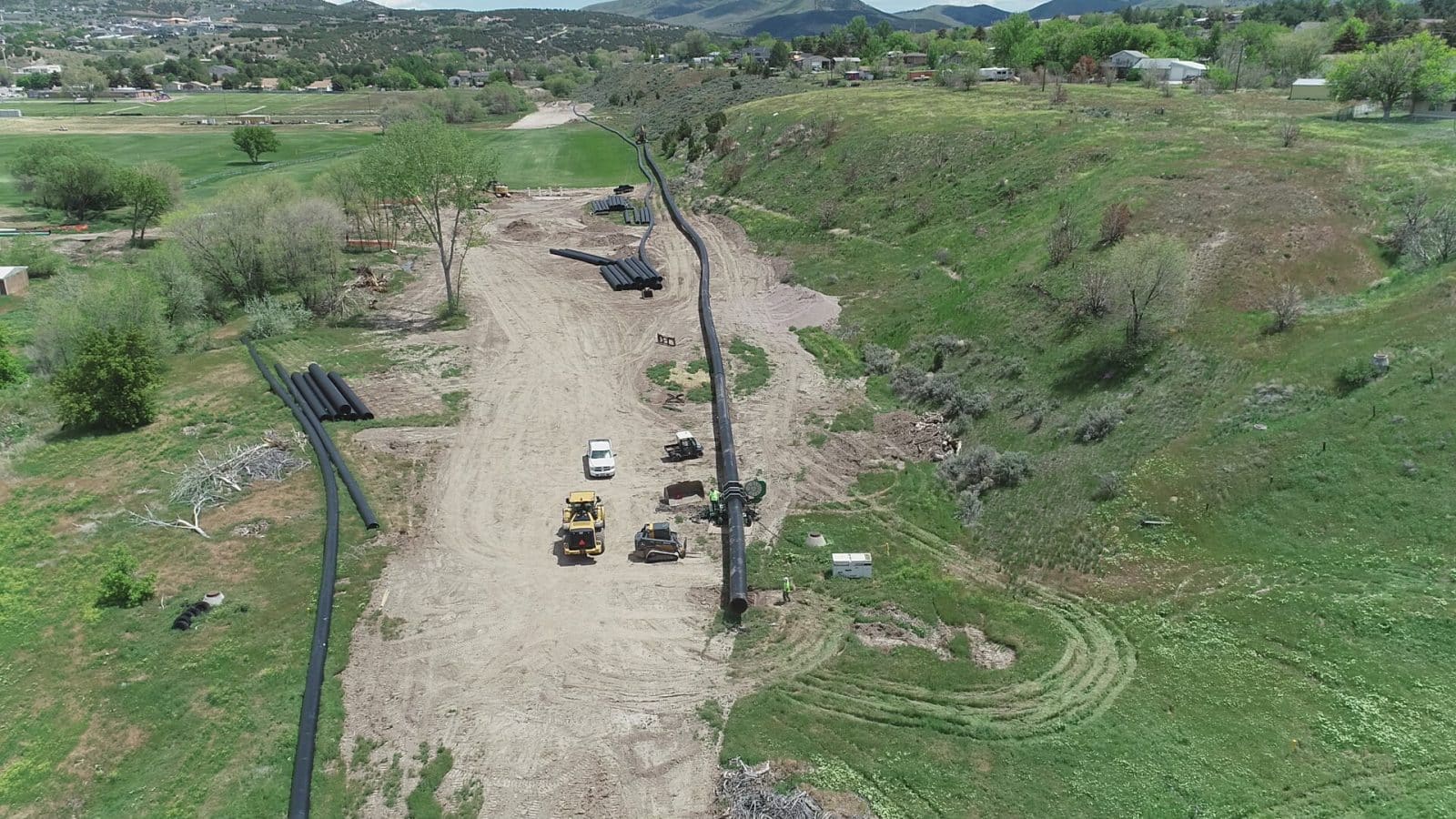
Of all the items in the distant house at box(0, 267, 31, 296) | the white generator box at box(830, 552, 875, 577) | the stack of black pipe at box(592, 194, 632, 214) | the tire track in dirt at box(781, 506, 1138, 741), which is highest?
the stack of black pipe at box(592, 194, 632, 214)

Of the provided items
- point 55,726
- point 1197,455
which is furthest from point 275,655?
point 1197,455

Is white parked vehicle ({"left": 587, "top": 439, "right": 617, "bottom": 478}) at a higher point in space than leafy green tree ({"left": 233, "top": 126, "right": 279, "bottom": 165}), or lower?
lower

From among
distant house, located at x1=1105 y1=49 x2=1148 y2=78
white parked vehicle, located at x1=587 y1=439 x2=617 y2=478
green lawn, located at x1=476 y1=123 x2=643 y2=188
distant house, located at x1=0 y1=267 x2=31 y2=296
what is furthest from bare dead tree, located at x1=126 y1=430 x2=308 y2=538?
distant house, located at x1=1105 y1=49 x2=1148 y2=78

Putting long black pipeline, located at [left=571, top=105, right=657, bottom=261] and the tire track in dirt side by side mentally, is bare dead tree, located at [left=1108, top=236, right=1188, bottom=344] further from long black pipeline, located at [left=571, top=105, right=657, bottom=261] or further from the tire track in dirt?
long black pipeline, located at [left=571, top=105, right=657, bottom=261]

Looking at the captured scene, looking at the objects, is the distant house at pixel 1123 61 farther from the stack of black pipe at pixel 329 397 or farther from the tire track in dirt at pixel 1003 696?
the stack of black pipe at pixel 329 397

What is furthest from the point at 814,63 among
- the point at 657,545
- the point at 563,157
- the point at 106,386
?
the point at 657,545

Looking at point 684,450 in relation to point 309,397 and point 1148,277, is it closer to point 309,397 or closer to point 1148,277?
point 309,397
